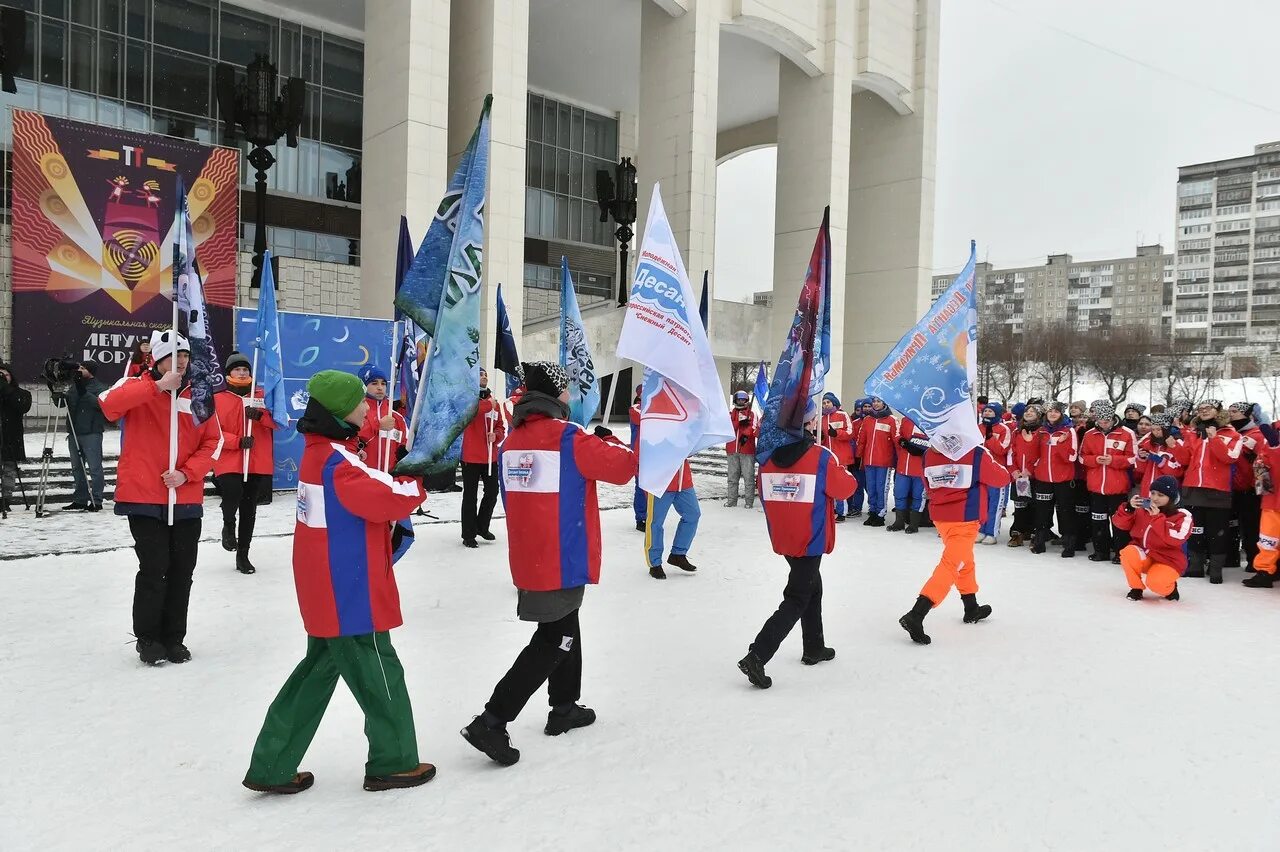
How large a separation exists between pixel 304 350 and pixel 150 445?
28.5 feet

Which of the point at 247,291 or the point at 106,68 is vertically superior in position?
the point at 106,68

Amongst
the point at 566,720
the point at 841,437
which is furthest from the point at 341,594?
the point at 841,437

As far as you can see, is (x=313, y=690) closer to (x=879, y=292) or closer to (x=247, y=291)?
(x=247, y=291)

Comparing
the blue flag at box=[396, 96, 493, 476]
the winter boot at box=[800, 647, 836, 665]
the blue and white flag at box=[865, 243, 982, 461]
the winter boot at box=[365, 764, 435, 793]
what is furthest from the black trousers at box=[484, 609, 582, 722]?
the blue and white flag at box=[865, 243, 982, 461]

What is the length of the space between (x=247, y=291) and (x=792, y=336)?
21342 millimetres

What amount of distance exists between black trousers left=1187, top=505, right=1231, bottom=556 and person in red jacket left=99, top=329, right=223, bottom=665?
376 inches

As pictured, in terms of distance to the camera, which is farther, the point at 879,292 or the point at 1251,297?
the point at 1251,297

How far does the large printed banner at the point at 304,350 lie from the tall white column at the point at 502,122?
3.34 meters

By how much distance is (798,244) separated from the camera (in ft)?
83.9

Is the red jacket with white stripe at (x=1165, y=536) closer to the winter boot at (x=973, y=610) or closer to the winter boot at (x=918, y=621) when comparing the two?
the winter boot at (x=973, y=610)

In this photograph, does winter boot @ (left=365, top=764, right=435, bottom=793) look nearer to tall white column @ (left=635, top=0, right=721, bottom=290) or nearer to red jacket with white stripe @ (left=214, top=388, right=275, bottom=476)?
red jacket with white stripe @ (left=214, top=388, right=275, bottom=476)

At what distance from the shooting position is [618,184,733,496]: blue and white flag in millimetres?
4125

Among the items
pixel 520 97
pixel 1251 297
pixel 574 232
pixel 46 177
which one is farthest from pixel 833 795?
pixel 1251 297

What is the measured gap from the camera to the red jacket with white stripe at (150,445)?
520 centimetres
